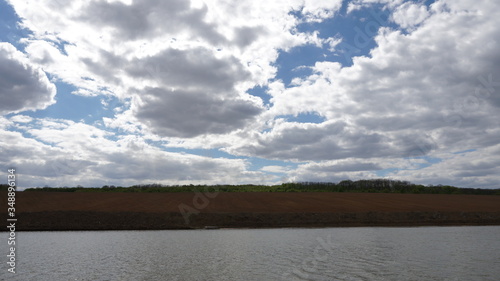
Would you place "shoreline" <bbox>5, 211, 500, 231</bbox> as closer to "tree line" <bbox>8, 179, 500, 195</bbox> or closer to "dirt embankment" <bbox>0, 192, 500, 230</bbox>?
"dirt embankment" <bbox>0, 192, 500, 230</bbox>

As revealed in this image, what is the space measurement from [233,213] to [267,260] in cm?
3683

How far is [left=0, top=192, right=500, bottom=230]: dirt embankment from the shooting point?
185 ft

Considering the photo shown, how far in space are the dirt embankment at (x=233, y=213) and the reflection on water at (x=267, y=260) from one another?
22.6 m

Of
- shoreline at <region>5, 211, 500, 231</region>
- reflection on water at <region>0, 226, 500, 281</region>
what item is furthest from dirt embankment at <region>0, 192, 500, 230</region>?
reflection on water at <region>0, 226, 500, 281</region>

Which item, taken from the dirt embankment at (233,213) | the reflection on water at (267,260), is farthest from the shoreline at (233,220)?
the reflection on water at (267,260)

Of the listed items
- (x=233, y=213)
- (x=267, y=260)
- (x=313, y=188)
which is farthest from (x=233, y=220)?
(x=313, y=188)

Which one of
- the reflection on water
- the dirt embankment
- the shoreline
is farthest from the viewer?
the dirt embankment

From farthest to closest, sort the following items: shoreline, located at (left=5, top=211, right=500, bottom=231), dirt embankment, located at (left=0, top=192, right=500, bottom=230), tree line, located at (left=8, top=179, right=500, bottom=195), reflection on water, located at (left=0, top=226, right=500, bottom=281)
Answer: tree line, located at (left=8, top=179, right=500, bottom=195) → dirt embankment, located at (left=0, top=192, right=500, bottom=230) → shoreline, located at (left=5, top=211, right=500, bottom=231) → reflection on water, located at (left=0, top=226, right=500, bottom=281)

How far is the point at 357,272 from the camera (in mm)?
19703

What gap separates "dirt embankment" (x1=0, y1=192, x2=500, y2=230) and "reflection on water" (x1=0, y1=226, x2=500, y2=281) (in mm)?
22591

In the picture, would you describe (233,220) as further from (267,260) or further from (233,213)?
(267,260)

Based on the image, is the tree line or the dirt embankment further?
the tree line

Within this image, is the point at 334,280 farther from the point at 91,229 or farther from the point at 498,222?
the point at 498,222

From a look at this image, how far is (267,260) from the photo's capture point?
79.6 feet
